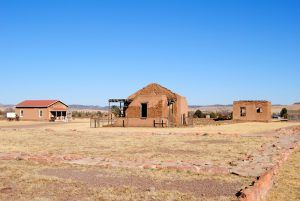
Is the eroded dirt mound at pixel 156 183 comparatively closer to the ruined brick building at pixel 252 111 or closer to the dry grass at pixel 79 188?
the dry grass at pixel 79 188

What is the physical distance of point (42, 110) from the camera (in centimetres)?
6112

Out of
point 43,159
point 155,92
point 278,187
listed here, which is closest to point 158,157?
point 43,159

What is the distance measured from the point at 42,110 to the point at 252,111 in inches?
1213

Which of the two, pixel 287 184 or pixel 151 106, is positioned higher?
pixel 151 106

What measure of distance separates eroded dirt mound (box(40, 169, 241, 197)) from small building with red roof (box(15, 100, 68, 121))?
52.2 m

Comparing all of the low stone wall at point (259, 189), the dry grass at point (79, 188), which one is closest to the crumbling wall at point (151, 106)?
the dry grass at point (79, 188)

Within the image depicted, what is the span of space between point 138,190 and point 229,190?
1.78 meters

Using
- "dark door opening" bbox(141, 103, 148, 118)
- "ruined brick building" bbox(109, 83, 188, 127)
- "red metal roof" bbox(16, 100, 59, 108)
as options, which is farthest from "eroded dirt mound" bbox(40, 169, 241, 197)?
"red metal roof" bbox(16, 100, 59, 108)

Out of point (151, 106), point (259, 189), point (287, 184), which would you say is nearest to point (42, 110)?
point (151, 106)

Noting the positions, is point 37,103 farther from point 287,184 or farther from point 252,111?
point 287,184

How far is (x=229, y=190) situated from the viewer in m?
7.89

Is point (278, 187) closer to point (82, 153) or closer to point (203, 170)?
point (203, 170)

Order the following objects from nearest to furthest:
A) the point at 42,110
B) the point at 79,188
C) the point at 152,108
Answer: the point at 79,188 < the point at 152,108 < the point at 42,110

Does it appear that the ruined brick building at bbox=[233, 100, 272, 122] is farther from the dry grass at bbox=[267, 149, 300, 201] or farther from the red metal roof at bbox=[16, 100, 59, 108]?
the dry grass at bbox=[267, 149, 300, 201]
